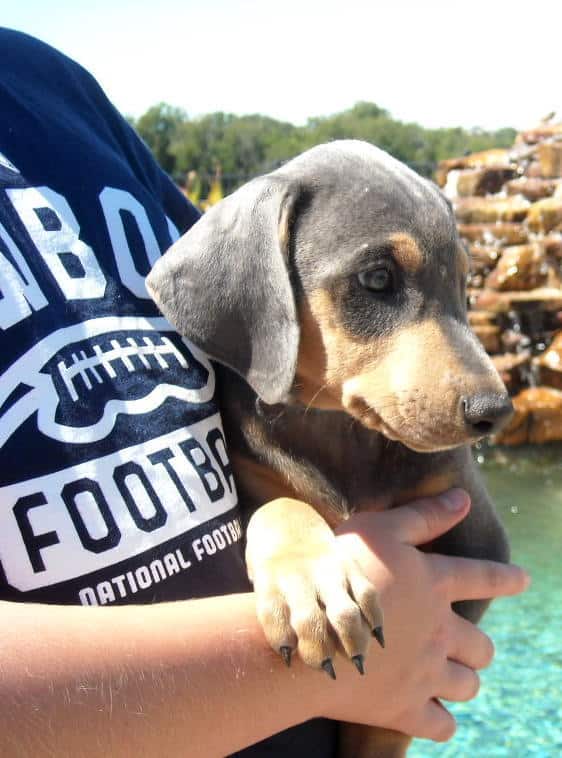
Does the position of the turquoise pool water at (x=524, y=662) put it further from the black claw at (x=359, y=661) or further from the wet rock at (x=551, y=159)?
the wet rock at (x=551, y=159)

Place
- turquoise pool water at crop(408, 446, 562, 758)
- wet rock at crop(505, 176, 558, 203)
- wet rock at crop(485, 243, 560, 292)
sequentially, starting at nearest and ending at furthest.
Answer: turquoise pool water at crop(408, 446, 562, 758) < wet rock at crop(485, 243, 560, 292) < wet rock at crop(505, 176, 558, 203)

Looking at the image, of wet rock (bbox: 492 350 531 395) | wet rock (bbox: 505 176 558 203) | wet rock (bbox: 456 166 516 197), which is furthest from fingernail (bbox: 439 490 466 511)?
wet rock (bbox: 456 166 516 197)

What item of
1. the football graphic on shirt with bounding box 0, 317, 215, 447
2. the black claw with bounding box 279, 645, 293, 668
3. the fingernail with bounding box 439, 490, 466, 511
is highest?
the football graphic on shirt with bounding box 0, 317, 215, 447

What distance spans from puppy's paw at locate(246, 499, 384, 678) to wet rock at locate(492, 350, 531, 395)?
23.4 feet

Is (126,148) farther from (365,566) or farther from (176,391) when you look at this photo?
(365,566)

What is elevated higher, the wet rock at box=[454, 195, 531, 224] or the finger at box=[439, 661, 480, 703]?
the finger at box=[439, 661, 480, 703]

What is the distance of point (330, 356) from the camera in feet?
5.14

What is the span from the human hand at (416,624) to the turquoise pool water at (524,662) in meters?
2.33

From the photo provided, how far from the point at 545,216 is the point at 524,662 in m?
6.47

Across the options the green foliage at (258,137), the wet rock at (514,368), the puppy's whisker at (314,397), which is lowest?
the green foliage at (258,137)

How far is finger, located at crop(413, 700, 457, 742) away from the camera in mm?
1580

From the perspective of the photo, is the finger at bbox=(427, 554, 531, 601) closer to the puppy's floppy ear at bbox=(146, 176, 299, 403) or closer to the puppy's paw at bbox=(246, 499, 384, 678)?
the puppy's paw at bbox=(246, 499, 384, 678)

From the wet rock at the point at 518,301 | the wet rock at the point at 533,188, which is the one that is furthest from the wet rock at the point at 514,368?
the wet rock at the point at 533,188

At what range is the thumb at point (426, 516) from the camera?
153 centimetres
